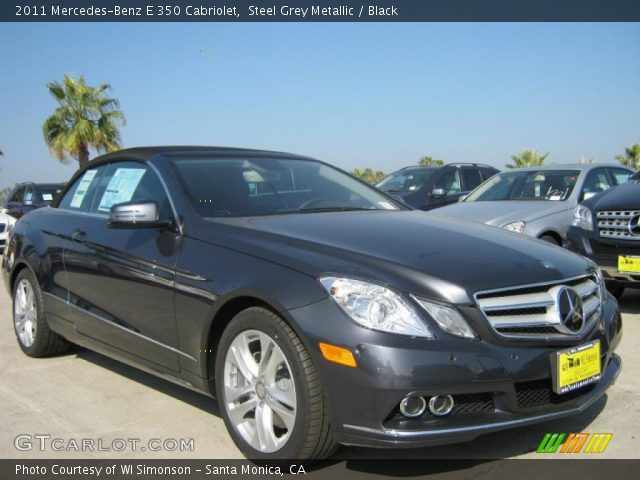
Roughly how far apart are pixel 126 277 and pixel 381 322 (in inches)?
71.0

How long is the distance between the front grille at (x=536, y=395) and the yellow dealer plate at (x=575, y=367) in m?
0.04

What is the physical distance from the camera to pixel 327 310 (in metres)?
2.91

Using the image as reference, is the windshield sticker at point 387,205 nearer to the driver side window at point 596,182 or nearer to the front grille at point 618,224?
the front grille at point 618,224

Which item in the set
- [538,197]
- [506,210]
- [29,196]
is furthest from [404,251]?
[29,196]

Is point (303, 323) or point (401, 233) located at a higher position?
point (401, 233)

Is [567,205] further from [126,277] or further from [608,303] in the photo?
[126,277]

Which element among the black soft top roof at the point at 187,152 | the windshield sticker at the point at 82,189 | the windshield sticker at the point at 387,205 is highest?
the black soft top roof at the point at 187,152

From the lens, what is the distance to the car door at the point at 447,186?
492 inches

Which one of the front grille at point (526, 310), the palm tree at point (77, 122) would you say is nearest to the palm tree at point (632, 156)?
the palm tree at point (77, 122)

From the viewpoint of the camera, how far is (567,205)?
328 inches

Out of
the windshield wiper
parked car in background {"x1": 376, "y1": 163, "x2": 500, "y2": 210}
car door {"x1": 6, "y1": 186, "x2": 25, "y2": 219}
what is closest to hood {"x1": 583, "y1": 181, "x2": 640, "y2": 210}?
the windshield wiper

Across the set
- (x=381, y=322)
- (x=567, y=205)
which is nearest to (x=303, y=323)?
(x=381, y=322)

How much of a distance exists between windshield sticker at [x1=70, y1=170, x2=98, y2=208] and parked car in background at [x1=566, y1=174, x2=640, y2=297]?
4.34 m

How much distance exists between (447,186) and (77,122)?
1919cm
